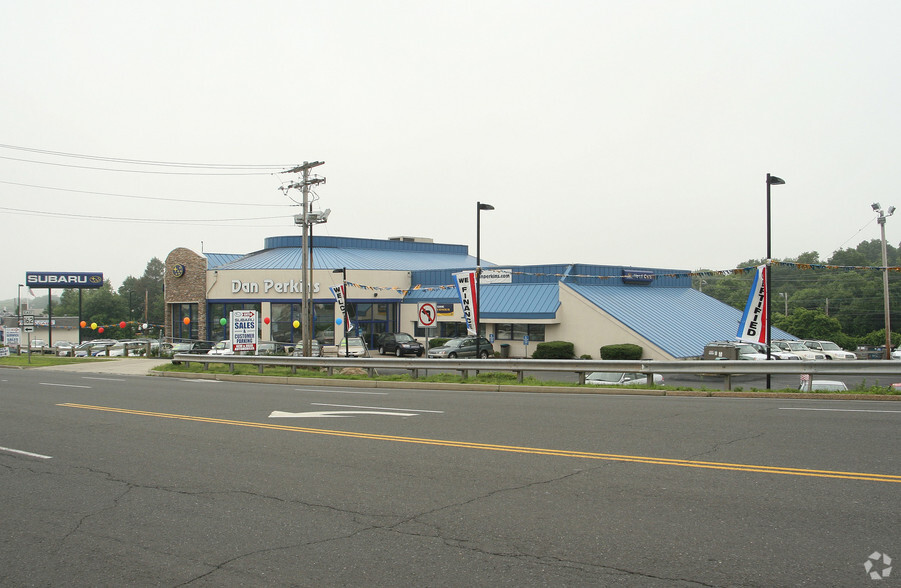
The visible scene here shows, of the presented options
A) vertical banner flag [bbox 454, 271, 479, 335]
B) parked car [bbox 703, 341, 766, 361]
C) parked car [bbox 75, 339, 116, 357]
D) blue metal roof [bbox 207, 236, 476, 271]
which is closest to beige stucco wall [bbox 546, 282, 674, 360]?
parked car [bbox 703, 341, 766, 361]

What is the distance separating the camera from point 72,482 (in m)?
8.15

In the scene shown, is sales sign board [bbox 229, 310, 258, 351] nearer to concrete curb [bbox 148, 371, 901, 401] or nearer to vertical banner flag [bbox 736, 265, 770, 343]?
concrete curb [bbox 148, 371, 901, 401]

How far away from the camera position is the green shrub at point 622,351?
3475cm

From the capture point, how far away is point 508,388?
19375 millimetres

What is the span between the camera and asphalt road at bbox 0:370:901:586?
16.5 feet

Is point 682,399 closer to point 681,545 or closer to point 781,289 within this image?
point 681,545

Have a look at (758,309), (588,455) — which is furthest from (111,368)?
(588,455)

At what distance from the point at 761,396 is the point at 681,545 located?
11823 mm

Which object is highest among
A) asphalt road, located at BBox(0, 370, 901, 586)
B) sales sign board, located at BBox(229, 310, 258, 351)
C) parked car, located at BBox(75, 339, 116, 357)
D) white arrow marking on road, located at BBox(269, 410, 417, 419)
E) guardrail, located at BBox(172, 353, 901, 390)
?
sales sign board, located at BBox(229, 310, 258, 351)

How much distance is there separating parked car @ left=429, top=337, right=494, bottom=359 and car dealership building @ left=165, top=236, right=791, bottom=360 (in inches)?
35.4

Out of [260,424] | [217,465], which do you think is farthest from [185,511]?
[260,424]

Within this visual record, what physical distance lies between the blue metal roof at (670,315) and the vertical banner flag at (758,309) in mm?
13606

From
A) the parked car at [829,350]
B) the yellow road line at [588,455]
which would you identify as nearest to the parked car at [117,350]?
the yellow road line at [588,455]

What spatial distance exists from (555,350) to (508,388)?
63.3 ft
